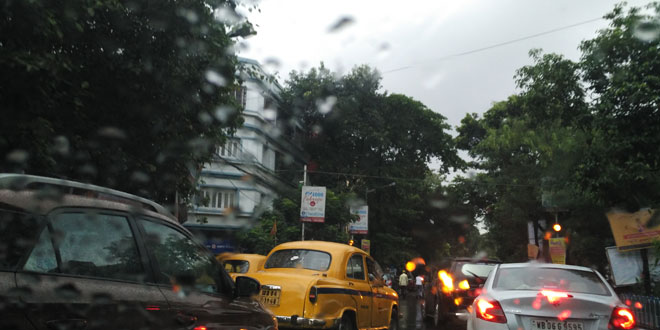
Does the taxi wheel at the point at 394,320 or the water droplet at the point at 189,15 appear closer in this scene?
the water droplet at the point at 189,15

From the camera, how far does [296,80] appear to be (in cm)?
3388

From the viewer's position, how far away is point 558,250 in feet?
81.2

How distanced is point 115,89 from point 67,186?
685 centimetres

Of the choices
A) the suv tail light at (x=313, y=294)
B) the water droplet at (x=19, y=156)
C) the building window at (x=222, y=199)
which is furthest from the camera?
the building window at (x=222, y=199)

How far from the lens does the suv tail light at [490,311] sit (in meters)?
5.77

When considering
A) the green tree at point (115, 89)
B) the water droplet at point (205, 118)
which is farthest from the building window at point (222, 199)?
the water droplet at point (205, 118)

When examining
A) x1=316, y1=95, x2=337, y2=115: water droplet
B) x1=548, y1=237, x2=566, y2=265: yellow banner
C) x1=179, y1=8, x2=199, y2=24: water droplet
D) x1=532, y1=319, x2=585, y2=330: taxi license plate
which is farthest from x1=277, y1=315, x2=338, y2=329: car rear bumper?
x1=316, y1=95, x2=337, y2=115: water droplet

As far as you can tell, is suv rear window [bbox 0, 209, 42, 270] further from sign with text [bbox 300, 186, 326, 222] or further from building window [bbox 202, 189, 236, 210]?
building window [bbox 202, 189, 236, 210]

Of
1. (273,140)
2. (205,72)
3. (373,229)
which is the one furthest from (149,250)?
(373,229)

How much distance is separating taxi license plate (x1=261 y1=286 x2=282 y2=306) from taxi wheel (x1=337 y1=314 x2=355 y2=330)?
95 centimetres

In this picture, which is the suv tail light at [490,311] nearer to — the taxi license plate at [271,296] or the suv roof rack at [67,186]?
the taxi license plate at [271,296]

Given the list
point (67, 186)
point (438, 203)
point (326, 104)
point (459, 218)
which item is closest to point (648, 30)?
point (67, 186)

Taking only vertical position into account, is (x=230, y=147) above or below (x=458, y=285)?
above

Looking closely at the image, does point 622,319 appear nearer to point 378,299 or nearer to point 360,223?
point 378,299
